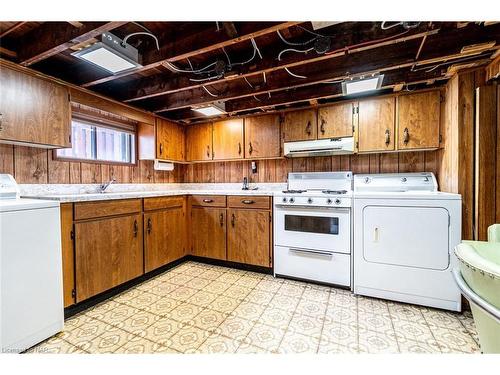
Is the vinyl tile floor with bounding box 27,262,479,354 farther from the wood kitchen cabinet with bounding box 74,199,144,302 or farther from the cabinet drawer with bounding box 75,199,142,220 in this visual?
the cabinet drawer with bounding box 75,199,142,220

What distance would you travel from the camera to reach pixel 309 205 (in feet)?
8.19

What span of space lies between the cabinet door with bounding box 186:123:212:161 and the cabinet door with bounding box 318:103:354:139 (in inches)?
64.8

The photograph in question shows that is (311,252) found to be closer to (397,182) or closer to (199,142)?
(397,182)

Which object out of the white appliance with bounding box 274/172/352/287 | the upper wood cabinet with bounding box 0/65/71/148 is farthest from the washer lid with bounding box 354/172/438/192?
the upper wood cabinet with bounding box 0/65/71/148

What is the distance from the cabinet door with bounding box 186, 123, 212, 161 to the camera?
11.6 ft

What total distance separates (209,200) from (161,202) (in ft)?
1.97

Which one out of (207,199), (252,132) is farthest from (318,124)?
(207,199)

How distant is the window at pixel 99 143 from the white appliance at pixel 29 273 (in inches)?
33.5

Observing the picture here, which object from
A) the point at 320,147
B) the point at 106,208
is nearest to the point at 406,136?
the point at 320,147

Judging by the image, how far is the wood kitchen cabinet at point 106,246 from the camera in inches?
76.5

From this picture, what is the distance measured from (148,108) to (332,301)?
3.09 m

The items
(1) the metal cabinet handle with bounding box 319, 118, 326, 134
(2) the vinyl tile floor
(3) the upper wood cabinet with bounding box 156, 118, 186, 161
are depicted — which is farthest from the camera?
(3) the upper wood cabinet with bounding box 156, 118, 186, 161
